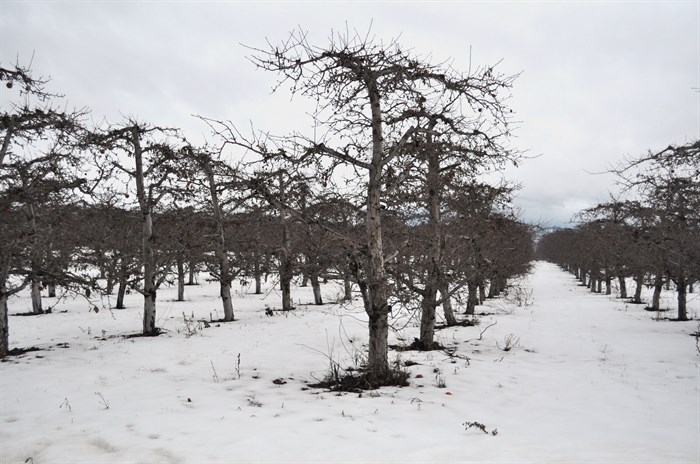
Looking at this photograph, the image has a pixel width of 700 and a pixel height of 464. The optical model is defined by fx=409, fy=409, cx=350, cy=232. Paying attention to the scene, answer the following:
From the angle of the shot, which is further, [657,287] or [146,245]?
[657,287]

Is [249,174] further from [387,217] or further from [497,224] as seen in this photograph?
[497,224]

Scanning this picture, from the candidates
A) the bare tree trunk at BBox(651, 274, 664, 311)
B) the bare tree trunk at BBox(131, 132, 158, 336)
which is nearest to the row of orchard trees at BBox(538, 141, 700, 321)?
the bare tree trunk at BBox(651, 274, 664, 311)

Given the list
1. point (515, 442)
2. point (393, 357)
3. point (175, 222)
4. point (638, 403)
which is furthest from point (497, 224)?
point (175, 222)

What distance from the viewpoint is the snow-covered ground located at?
4516 mm

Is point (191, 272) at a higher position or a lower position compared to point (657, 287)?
higher

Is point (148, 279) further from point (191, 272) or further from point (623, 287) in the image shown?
point (623, 287)

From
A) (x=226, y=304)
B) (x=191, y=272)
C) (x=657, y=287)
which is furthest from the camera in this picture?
(x=191, y=272)

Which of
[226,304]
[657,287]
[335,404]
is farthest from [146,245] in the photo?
[657,287]

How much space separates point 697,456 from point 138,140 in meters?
14.7

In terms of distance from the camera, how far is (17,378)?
784 centimetres

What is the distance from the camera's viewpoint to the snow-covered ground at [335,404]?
4.52 meters

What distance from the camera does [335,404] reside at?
19.9ft

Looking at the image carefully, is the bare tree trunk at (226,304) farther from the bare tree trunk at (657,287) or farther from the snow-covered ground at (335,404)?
the bare tree trunk at (657,287)

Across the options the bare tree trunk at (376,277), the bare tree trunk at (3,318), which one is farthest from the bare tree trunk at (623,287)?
the bare tree trunk at (3,318)
